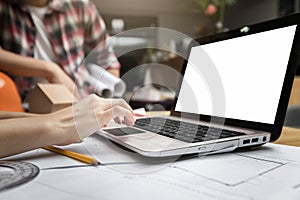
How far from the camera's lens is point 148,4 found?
3168 millimetres

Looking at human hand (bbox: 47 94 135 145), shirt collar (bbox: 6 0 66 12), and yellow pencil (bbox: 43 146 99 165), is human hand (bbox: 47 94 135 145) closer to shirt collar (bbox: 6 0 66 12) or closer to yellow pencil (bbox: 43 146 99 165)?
yellow pencil (bbox: 43 146 99 165)

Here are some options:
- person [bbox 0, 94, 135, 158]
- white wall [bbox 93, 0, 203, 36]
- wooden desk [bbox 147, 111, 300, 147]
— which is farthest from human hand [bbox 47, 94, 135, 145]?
white wall [bbox 93, 0, 203, 36]

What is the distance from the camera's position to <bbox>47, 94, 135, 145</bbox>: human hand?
1.38 ft

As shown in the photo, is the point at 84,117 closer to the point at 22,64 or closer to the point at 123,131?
the point at 123,131

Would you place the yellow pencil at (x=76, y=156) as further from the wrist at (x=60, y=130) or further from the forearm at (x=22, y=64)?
the forearm at (x=22, y=64)

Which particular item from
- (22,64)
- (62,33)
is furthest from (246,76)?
(62,33)

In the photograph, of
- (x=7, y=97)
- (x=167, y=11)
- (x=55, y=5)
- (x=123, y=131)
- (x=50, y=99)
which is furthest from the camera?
(x=167, y=11)

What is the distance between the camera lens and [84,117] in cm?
44

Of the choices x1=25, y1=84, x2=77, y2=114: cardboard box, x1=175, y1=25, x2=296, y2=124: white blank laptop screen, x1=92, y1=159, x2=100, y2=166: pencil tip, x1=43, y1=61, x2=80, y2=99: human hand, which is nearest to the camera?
x1=92, y1=159, x2=100, y2=166: pencil tip

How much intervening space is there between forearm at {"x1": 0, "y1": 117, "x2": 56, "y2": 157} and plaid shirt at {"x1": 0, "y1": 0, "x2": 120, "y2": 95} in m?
0.69

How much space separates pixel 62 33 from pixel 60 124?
95 centimetres

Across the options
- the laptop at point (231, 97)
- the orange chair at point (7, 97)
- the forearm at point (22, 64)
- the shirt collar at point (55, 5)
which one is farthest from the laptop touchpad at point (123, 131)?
the shirt collar at point (55, 5)

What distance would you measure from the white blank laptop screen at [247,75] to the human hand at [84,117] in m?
0.18

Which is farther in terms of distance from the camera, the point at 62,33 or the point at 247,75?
the point at 62,33
